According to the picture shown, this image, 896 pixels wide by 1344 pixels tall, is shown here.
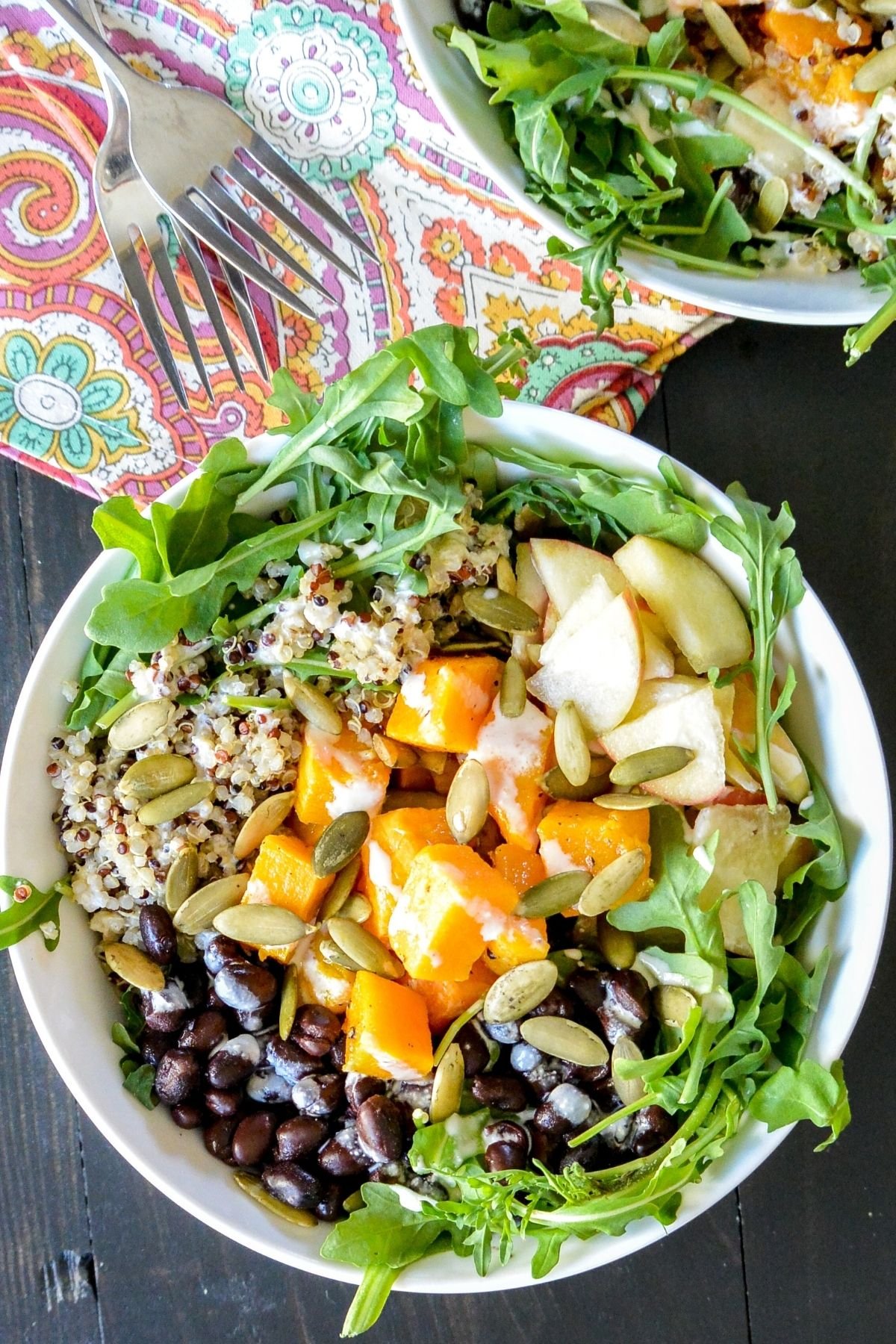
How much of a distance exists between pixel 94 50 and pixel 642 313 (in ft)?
2.24

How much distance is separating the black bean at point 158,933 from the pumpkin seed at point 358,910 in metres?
0.18

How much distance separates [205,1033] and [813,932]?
0.66 metres

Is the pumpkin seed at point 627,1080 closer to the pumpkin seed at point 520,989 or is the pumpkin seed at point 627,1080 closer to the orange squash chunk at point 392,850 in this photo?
the pumpkin seed at point 520,989

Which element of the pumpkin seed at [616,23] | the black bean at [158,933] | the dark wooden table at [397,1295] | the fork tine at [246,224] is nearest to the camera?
the pumpkin seed at [616,23]

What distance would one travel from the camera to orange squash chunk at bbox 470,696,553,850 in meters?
1.17

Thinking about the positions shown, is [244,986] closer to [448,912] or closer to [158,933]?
[158,933]

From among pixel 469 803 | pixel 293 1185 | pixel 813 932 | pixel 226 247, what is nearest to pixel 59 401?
pixel 226 247

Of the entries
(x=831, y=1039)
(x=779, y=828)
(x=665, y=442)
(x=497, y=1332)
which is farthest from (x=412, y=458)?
(x=497, y=1332)

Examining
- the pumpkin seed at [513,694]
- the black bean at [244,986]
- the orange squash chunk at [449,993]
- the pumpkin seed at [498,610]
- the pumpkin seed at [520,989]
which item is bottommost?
the orange squash chunk at [449,993]

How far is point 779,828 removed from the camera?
3.83 ft

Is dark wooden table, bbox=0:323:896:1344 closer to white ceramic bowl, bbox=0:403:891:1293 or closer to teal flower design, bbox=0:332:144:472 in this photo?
teal flower design, bbox=0:332:144:472

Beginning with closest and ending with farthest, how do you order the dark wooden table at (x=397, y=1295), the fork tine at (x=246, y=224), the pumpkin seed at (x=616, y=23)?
the pumpkin seed at (x=616, y=23) < the fork tine at (x=246, y=224) < the dark wooden table at (x=397, y=1295)

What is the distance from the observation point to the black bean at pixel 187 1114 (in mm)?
1208

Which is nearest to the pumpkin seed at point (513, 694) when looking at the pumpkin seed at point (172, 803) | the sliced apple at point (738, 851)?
the sliced apple at point (738, 851)
